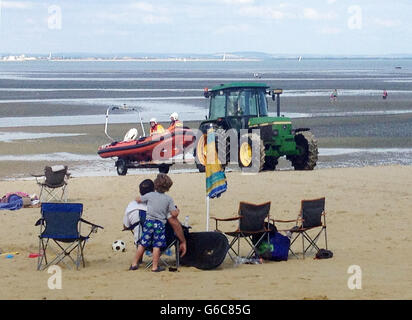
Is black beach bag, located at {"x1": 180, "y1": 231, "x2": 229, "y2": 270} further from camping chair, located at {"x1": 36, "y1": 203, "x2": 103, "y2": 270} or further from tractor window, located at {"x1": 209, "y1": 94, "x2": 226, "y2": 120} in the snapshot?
tractor window, located at {"x1": 209, "y1": 94, "x2": 226, "y2": 120}

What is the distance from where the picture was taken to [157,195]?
9656 mm

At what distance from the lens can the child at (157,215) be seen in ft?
31.6

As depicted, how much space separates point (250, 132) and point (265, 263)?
9084 millimetres

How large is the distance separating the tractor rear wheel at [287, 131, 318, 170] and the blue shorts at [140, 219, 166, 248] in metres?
10.1

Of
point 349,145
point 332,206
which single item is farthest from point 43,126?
point 332,206

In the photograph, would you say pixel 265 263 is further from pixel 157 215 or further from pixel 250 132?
pixel 250 132

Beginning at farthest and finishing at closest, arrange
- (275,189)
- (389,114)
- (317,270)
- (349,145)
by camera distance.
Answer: (389,114) → (349,145) → (275,189) → (317,270)

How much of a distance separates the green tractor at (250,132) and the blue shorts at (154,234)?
8.94m

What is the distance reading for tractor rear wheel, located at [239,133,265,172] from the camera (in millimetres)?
18609

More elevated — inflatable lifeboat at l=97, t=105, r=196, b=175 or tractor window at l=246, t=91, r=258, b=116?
tractor window at l=246, t=91, r=258, b=116

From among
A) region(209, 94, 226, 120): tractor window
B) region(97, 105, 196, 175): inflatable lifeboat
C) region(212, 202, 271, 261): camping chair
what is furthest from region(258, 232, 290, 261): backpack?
region(97, 105, 196, 175): inflatable lifeboat

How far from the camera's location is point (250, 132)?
19141 millimetres
